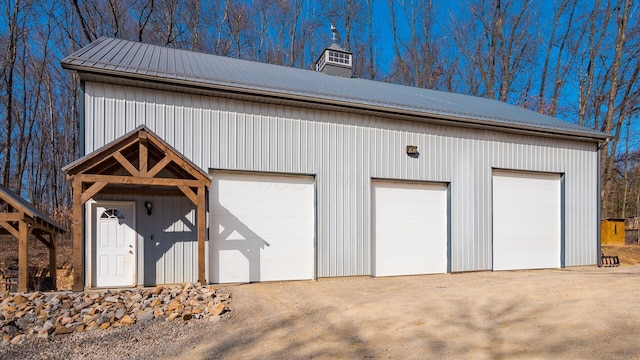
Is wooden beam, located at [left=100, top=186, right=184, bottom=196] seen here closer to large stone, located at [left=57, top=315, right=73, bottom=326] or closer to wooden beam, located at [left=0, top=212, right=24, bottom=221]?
wooden beam, located at [left=0, top=212, right=24, bottom=221]

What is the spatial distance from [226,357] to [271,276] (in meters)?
4.68

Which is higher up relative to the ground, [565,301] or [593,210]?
[593,210]

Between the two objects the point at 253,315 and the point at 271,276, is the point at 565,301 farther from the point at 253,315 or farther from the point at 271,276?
the point at 271,276

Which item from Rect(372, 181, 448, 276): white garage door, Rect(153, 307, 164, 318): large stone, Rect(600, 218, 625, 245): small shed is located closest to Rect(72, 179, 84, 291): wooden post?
Rect(153, 307, 164, 318): large stone

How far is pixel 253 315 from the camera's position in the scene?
6117mm

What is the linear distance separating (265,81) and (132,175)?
4.06 metres

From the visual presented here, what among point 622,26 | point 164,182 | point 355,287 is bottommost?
point 355,287

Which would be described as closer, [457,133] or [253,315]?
[253,315]

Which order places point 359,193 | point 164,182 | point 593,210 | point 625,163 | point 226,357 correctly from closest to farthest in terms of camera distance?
1. point 226,357
2. point 164,182
3. point 359,193
4. point 593,210
5. point 625,163

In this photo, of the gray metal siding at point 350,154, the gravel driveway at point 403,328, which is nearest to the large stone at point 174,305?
the gravel driveway at point 403,328

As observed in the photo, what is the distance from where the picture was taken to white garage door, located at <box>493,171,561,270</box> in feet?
37.3

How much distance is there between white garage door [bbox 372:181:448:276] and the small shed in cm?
1628

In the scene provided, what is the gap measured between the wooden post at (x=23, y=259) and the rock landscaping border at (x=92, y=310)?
60 centimetres

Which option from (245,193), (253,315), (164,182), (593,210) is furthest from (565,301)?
(593,210)
